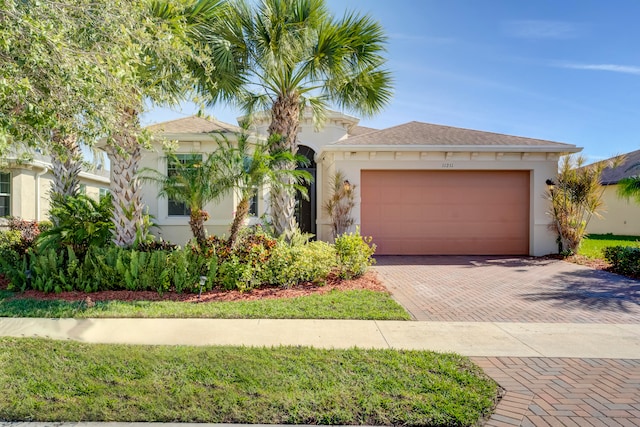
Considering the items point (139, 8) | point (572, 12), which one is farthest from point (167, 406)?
point (572, 12)

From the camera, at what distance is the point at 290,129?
379 inches

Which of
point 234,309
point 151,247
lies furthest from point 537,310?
point 151,247

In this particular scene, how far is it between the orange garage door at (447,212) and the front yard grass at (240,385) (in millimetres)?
8677

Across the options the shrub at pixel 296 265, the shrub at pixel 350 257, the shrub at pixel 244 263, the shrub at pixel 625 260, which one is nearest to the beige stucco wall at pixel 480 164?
the shrub at pixel 625 260

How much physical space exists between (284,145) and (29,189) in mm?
13891

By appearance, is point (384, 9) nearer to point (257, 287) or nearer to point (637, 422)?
point (257, 287)

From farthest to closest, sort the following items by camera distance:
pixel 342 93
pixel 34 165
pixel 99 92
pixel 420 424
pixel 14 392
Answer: pixel 34 165 < pixel 342 93 < pixel 99 92 < pixel 14 392 < pixel 420 424

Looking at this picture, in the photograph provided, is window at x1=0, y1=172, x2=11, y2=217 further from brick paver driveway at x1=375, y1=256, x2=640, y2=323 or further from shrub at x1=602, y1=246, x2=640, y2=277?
shrub at x1=602, y1=246, x2=640, y2=277

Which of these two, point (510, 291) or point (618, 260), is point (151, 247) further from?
point (618, 260)

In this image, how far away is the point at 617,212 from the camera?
2148 centimetres

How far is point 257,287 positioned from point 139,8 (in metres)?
5.51

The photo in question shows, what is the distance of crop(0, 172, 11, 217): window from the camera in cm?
1502

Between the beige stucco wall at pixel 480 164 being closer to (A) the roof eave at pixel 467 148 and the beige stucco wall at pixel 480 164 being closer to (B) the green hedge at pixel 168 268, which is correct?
(A) the roof eave at pixel 467 148

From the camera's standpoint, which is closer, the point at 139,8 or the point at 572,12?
the point at 139,8
